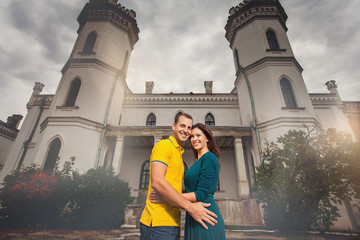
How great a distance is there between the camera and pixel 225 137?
1263cm

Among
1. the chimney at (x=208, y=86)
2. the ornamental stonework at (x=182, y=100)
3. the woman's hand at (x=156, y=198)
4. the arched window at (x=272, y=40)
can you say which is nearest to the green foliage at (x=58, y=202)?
the woman's hand at (x=156, y=198)

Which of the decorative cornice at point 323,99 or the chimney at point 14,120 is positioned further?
the chimney at point 14,120

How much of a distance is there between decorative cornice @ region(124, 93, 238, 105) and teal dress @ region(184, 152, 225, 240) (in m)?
14.5

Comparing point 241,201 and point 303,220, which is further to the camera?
point 241,201

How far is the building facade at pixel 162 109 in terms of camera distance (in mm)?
10812

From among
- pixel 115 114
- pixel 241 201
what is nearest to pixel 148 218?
pixel 241 201

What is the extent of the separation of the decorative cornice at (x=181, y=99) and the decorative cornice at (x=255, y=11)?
22.2 feet

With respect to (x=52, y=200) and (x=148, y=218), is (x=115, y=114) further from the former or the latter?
(x=148, y=218)

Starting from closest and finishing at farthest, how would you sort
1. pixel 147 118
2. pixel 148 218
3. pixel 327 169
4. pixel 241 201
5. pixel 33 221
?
pixel 148 218, pixel 327 169, pixel 33 221, pixel 241 201, pixel 147 118

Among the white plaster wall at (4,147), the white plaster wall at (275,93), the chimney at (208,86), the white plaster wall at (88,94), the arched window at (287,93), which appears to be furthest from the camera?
the chimney at (208,86)

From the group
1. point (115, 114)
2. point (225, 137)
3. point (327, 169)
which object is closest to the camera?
point (327, 169)

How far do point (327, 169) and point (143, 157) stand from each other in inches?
475

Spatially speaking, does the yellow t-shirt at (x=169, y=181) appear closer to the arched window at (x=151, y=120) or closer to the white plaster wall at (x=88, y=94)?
the white plaster wall at (x=88, y=94)

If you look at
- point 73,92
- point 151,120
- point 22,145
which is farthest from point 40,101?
point 151,120
